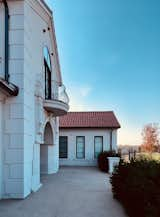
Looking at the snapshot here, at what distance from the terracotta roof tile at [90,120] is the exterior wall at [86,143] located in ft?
1.60

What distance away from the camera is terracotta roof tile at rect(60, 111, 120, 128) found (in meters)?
20.4

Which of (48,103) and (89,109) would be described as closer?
(48,103)

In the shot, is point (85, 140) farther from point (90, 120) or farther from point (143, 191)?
point (143, 191)

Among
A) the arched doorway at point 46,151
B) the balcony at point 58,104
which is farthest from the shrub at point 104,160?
the balcony at point 58,104

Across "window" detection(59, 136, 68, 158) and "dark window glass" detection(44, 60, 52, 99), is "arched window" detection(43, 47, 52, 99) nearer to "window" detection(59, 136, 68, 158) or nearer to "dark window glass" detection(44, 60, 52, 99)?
"dark window glass" detection(44, 60, 52, 99)

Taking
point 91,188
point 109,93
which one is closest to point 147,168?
point 91,188

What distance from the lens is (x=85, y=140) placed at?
20.4 metres

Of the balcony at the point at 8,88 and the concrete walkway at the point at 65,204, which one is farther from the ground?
the balcony at the point at 8,88

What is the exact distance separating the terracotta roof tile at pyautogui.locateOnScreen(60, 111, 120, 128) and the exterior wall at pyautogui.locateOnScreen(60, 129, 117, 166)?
487mm

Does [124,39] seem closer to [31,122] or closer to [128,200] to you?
[31,122]

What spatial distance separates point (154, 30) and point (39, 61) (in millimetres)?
7266

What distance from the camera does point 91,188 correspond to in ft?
33.3

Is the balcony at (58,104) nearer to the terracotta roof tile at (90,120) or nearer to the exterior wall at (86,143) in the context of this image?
the terracotta roof tile at (90,120)

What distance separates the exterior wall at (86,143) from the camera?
20172 millimetres
